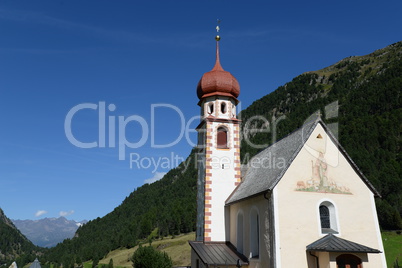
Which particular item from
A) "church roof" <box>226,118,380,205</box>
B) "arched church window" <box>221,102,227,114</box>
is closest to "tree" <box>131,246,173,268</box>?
"church roof" <box>226,118,380,205</box>

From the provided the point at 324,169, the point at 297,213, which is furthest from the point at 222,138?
the point at 297,213

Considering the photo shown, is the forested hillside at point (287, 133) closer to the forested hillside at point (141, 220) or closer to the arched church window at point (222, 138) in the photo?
the forested hillside at point (141, 220)

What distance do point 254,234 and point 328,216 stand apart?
14.0ft

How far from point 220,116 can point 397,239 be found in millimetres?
45932

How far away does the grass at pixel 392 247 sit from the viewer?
138 ft

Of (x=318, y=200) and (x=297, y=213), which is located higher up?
(x=318, y=200)

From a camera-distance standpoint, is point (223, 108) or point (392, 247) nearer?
point (223, 108)

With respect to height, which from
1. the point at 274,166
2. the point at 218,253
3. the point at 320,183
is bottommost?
the point at 218,253

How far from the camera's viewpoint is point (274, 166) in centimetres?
1997

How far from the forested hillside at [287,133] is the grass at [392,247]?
9.12 m

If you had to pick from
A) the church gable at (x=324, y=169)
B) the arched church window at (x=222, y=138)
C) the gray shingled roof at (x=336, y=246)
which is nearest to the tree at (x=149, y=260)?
the arched church window at (x=222, y=138)

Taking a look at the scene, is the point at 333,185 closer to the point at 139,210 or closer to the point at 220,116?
the point at 220,116

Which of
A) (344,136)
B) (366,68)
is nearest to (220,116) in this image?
(344,136)

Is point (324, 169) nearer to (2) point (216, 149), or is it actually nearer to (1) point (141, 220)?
(2) point (216, 149)
